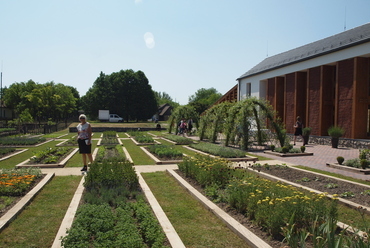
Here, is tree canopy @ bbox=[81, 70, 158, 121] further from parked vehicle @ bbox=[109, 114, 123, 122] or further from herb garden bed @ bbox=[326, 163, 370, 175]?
herb garden bed @ bbox=[326, 163, 370, 175]

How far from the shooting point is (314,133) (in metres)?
21.8

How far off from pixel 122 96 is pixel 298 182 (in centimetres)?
5097

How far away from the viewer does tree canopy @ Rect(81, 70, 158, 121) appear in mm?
55438

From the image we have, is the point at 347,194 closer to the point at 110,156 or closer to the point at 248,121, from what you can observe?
the point at 110,156

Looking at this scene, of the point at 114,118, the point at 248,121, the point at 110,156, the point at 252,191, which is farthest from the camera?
the point at 114,118

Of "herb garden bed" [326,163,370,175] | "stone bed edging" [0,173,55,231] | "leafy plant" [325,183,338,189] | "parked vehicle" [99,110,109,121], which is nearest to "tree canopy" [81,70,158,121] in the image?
"parked vehicle" [99,110,109,121]

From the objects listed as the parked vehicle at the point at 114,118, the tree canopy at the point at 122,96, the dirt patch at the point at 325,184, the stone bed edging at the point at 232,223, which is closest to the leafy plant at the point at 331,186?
the dirt patch at the point at 325,184

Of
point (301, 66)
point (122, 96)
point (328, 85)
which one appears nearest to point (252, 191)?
point (328, 85)

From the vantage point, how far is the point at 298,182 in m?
7.42

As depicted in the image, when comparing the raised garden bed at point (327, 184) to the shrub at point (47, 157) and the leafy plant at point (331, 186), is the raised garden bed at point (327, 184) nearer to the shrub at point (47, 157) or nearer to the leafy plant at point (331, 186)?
the leafy plant at point (331, 186)

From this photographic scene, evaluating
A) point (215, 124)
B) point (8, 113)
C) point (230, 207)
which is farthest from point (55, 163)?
point (8, 113)

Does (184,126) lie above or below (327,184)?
above

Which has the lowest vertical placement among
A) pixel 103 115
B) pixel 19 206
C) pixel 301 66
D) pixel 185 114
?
pixel 19 206

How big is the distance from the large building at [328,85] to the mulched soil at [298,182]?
40.2 ft
